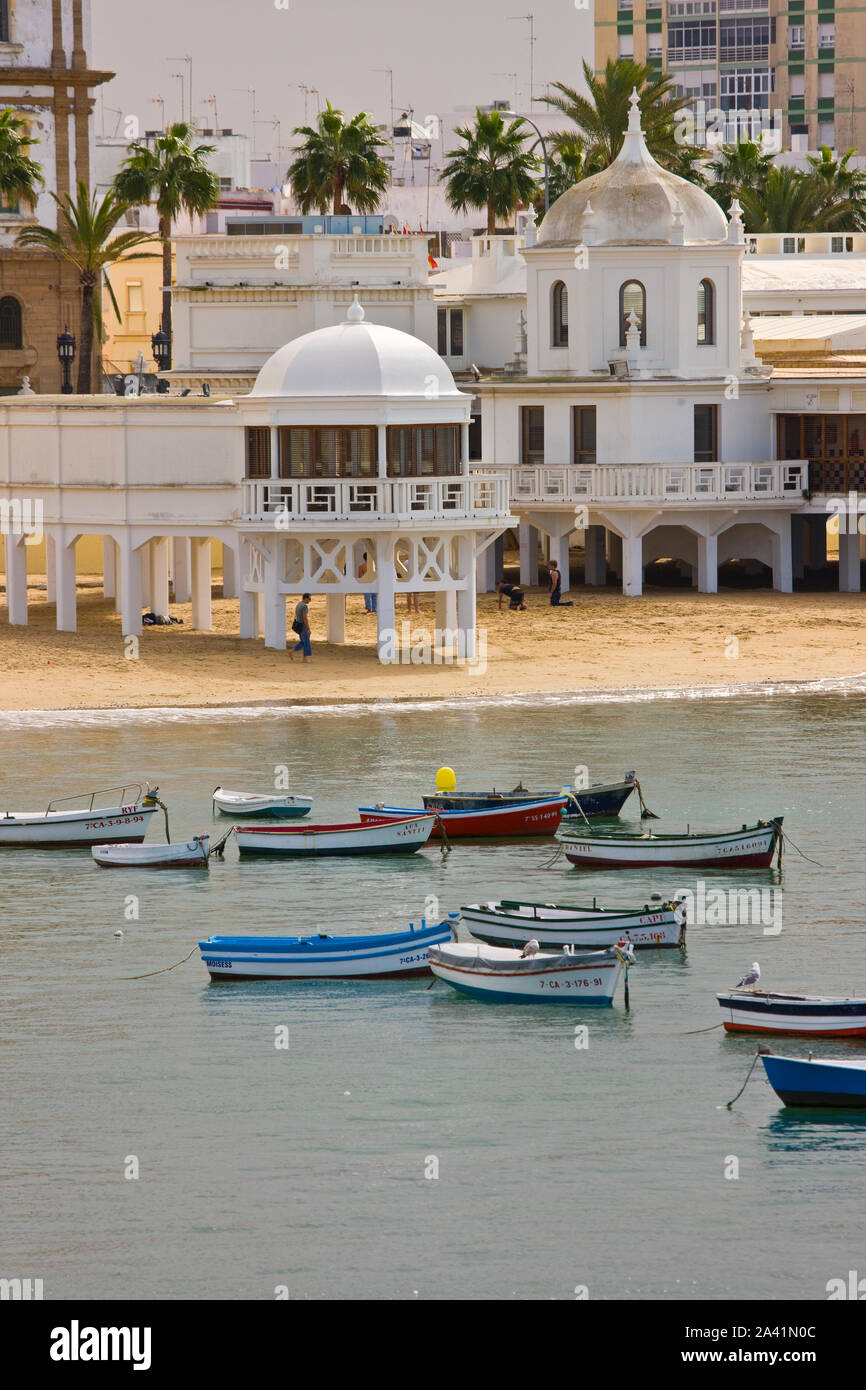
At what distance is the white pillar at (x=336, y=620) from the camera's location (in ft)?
198

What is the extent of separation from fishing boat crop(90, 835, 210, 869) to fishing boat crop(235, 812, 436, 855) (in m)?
0.83

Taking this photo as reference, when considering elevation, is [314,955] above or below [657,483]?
below

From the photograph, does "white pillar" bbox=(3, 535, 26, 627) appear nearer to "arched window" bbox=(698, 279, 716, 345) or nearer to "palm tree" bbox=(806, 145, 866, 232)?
"arched window" bbox=(698, 279, 716, 345)

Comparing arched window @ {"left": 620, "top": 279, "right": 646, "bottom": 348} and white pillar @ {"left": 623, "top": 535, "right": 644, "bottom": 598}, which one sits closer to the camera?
white pillar @ {"left": 623, "top": 535, "right": 644, "bottom": 598}

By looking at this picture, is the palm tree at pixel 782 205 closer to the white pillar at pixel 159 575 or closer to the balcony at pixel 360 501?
the white pillar at pixel 159 575

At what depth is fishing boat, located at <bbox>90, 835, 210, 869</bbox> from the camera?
1575 inches

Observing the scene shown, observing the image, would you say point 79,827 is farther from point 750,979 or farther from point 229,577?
point 229,577

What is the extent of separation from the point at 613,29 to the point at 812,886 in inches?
5685

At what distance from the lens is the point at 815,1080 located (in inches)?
1133

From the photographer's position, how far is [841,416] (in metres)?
67.9

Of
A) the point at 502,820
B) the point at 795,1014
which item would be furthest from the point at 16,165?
the point at 795,1014

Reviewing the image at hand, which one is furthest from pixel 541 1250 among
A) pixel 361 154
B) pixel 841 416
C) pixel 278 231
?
pixel 361 154

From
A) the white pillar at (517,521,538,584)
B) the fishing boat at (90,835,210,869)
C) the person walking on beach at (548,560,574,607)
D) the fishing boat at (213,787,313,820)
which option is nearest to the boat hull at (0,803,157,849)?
the fishing boat at (90,835,210,869)

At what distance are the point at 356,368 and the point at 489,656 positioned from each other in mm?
7679
